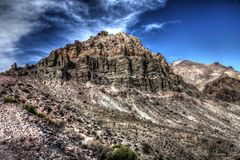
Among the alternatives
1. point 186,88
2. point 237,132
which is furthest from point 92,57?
point 237,132

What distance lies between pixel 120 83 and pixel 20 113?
73.2 metres

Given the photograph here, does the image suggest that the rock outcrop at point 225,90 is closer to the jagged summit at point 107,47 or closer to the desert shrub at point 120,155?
the jagged summit at point 107,47

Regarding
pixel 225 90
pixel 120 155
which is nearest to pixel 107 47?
pixel 225 90

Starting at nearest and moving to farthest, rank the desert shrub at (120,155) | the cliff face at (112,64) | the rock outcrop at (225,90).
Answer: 1. the desert shrub at (120,155)
2. the cliff face at (112,64)
3. the rock outcrop at (225,90)

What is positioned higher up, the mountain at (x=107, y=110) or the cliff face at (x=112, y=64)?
the cliff face at (x=112, y=64)

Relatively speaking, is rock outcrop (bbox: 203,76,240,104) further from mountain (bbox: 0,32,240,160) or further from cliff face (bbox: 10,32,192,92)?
cliff face (bbox: 10,32,192,92)

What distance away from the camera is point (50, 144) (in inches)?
883

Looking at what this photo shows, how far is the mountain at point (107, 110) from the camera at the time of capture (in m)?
25.2

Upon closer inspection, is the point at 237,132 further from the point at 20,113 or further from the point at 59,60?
the point at 20,113

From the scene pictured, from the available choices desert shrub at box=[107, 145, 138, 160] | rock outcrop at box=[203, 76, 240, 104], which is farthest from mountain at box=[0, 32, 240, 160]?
rock outcrop at box=[203, 76, 240, 104]

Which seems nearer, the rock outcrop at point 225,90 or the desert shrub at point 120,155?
the desert shrub at point 120,155

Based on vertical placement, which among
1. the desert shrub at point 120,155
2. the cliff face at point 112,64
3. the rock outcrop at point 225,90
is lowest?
the desert shrub at point 120,155

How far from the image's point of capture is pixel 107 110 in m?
73.5

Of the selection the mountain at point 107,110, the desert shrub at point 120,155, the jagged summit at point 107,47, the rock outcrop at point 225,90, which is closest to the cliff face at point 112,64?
the jagged summit at point 107,47
